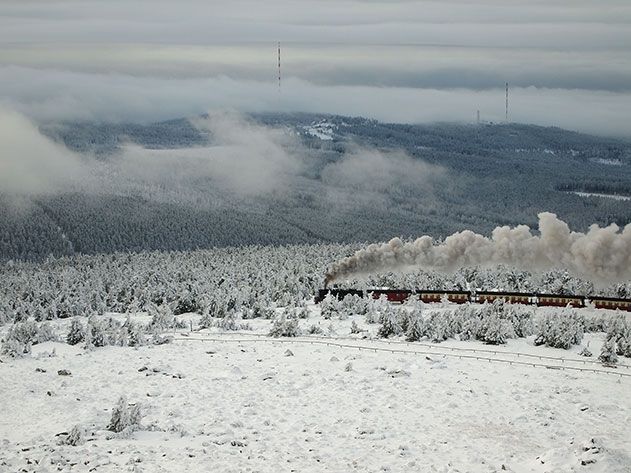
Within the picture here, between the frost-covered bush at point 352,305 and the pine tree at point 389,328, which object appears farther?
the frost-covered bush at point 352,305

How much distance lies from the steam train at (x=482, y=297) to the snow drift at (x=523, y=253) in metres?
3.17

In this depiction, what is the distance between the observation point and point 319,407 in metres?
47.2

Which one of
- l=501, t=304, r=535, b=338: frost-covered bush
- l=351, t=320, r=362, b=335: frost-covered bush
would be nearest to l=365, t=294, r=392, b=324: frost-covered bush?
l=351, t=320, r=362, b=335: frost-covered bush

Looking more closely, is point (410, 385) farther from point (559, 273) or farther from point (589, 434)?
point (559, 273)

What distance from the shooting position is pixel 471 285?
9838 cm

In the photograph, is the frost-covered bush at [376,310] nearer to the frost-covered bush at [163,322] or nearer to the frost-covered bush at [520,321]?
the frost-covered bush at [520,321]

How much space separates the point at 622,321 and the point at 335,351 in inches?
1029

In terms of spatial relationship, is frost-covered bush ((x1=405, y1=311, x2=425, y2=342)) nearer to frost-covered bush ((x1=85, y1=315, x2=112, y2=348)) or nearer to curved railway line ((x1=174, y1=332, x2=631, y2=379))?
curved railway line ((x1=174, y1=332, x2=631, y2=379))

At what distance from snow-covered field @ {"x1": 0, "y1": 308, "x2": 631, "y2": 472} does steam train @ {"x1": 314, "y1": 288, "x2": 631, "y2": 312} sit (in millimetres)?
20328

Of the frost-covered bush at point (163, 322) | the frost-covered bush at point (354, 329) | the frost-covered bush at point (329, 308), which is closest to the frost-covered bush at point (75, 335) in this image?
the frost-covered bush at point (163, 322)

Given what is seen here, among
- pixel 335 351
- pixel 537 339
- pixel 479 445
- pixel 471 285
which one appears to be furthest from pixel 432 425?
pixel 471 285

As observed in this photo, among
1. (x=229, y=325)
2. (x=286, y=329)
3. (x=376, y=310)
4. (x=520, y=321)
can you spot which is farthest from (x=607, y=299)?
(x=229, y=325)

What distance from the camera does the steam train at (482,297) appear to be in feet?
276

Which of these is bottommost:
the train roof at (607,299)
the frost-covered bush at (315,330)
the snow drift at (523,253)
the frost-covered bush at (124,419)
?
the train roof at (607,299)
